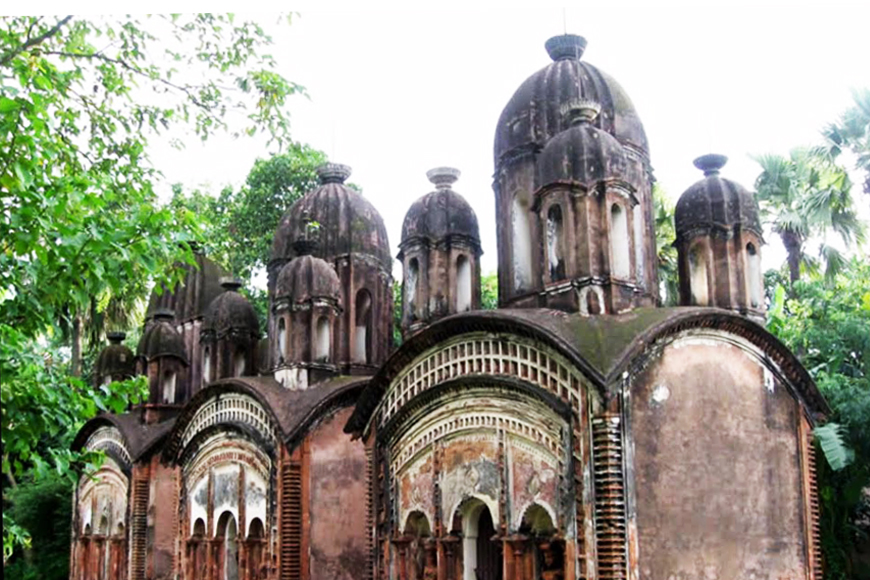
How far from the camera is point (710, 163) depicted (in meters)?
10.2

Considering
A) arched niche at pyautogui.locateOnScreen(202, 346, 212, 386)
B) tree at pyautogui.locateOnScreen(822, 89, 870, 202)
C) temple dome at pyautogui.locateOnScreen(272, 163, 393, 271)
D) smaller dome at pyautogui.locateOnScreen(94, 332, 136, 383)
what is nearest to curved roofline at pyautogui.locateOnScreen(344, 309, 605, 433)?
temple dome at pyautogui.locateOnScreen(272, 163, 393, 271)

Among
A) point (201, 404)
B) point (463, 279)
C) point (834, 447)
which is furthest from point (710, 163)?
point (201, 404)

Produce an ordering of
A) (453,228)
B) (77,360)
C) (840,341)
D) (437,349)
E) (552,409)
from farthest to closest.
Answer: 1. (77,360)
2. (840,341)
3. (453,228)
4. (437,349)
5. (552,409)

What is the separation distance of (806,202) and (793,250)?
228 centimetres

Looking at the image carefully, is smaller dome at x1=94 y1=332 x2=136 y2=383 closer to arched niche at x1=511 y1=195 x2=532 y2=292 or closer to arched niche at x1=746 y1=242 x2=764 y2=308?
arched niche at x1=511 y1=195 x2=532 y2=292

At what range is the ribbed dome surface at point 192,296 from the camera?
17969mm

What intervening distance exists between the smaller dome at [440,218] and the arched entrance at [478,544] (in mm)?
3067

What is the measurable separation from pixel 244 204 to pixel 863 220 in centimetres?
1251

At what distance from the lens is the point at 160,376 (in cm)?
1608

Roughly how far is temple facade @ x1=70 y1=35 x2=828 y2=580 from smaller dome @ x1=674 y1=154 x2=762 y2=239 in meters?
0.03

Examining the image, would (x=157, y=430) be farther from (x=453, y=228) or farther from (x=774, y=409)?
(x=774, y=409)

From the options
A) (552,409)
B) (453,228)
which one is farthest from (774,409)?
(453,228)

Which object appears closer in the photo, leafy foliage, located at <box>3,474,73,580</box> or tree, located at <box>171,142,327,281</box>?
leafy foliage, located at <box>3,474,73,580</box>

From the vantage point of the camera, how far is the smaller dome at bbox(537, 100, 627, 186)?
8719 millimetres
